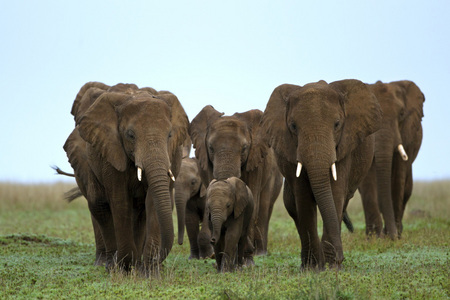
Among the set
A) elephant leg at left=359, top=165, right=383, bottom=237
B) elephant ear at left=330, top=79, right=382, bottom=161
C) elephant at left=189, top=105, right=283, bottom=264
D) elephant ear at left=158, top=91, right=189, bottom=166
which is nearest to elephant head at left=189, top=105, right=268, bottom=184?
elephant at left=189, top=105, right=283, bottom=264

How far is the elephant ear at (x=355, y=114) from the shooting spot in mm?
12344

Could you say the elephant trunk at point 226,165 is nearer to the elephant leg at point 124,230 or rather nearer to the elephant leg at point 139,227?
the elephant leg at point 139,227

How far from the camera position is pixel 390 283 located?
1080 cm

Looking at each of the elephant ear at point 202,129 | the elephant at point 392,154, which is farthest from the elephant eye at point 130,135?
the elephant at point 392,154

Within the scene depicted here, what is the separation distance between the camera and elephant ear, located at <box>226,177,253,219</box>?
1309 cm

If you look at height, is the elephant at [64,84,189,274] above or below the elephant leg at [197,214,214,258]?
above

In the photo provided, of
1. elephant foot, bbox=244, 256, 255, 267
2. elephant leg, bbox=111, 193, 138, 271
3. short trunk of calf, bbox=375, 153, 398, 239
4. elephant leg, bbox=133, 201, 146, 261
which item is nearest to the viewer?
elephant leg, bbox=111, 193, 138, 271

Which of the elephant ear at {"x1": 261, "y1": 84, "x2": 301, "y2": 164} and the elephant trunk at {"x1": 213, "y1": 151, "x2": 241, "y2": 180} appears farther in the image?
the elephant trunk at {"x1": 213, "y1": 151, "x2": 241, "y2": 180}

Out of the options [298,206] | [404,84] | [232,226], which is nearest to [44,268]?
[232,226]

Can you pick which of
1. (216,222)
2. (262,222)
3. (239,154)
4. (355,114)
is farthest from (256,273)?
(262,222)

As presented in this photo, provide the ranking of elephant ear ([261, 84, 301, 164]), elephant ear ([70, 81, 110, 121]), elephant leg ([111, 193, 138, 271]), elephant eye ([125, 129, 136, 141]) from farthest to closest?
elephant ear ([70, 81, 110, 121])
elephant leg ([111, 193, 138, 271])
elephant ear ([261, 84, 301, 164])
elephant eye ([125, 129, 136, 141])

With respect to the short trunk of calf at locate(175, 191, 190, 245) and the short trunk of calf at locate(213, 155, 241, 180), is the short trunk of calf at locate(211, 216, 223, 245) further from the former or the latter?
the short trunk of calf at locate(175, 191, 190, 245)

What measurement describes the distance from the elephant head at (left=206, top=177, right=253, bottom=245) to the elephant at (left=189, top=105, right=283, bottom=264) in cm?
110

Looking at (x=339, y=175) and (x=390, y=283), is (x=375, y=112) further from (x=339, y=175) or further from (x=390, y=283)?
(x=390, y=283)
